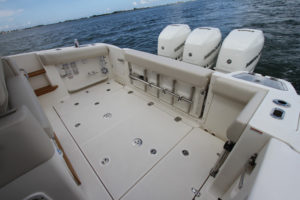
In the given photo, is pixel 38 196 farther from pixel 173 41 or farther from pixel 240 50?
pixel 173 41

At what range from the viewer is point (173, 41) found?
2.45 m

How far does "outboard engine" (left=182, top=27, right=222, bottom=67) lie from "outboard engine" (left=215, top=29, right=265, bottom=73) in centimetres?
26

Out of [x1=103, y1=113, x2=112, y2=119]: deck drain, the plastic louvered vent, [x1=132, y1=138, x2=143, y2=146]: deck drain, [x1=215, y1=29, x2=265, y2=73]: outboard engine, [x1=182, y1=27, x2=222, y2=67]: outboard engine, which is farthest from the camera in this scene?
[x1=182, y1=27, x2=222, y2=67]: outboard engine

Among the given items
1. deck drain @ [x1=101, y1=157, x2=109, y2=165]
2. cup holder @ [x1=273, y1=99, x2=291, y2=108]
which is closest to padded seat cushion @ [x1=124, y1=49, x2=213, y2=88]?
cup holder @ [x1=273, y1=99, x2=291, y2=108]

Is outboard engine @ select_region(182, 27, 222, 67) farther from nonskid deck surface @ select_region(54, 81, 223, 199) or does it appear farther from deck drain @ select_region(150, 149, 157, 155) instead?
deck drain @ select_region(150, 149, 157, 155)

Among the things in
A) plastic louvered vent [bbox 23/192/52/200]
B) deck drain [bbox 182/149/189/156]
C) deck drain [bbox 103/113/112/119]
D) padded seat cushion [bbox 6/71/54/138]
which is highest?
padded seat cushion [bbox 6/71/54/138]

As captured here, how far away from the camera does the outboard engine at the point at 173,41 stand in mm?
2453

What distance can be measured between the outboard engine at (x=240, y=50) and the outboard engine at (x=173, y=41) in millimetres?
861

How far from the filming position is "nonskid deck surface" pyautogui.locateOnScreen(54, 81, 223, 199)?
115 centimetres

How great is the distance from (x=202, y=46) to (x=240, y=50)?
52cm

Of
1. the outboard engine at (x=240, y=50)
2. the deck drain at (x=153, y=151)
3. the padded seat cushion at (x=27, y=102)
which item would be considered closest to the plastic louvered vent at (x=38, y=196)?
the padded seat cushion at (x=27, y=102)

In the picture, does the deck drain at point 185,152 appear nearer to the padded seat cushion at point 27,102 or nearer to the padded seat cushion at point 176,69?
the padded seat cushion at point 176,69

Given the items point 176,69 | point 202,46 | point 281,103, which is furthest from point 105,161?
point 202,46

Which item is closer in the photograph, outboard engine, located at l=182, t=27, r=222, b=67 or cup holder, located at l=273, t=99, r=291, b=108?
cup holder, located at l=273, t=99, r=291, b=108
